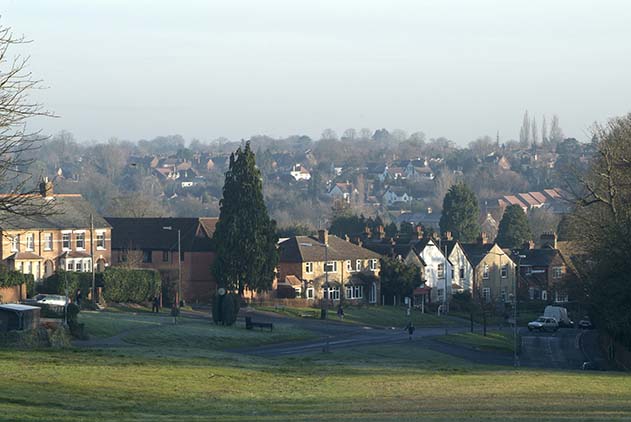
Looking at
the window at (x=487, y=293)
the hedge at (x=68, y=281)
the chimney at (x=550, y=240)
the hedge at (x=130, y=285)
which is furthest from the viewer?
the chimney at (x=550, y=240)

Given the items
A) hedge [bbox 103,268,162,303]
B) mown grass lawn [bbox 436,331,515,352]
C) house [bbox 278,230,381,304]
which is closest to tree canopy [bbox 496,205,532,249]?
house [bbox 278,230,381,304]

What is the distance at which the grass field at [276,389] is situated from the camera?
30.3m

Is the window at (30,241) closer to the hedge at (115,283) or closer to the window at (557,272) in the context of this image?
the hedge at (115,283)

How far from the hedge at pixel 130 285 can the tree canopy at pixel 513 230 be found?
6142 centimetres

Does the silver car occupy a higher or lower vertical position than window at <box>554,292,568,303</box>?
lower

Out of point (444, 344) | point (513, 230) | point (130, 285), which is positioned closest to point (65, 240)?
point (130, 285)

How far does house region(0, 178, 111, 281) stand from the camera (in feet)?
291

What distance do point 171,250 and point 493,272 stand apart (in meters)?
34.7

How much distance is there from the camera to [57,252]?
9288 centimetres

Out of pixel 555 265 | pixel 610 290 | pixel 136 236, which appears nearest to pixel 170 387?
pixel 610 290

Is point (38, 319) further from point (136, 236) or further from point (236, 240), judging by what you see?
point (136, 236)

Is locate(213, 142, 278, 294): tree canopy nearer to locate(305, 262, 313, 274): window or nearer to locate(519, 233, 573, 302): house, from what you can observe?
locate(305, 262, 313, 274): window

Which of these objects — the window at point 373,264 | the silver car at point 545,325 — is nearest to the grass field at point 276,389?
the silver car at point 545,325

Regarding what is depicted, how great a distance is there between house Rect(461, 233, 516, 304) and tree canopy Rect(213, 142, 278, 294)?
3299 cm
